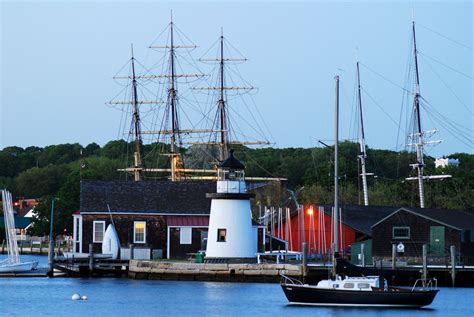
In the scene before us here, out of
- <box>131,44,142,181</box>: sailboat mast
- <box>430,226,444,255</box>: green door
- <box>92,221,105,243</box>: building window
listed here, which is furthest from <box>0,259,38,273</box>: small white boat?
<box>131,44,142,181</box>: sailboat mast

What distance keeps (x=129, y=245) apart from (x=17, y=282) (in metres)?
6.94

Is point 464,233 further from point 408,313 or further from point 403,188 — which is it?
point 403,188

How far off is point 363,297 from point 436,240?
20.0 meters

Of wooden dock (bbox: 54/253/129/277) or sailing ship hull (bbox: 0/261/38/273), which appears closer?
wooden dock (bbox: 54/253/129/277)

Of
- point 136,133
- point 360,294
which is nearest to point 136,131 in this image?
point 136,133

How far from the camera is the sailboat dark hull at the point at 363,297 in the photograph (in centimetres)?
5388

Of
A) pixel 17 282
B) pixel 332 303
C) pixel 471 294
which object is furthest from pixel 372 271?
pixel 17 282

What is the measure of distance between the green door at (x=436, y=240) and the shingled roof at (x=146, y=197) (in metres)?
13.5

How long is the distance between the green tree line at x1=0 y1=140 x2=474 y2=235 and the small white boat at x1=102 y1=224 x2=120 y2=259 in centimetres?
1456

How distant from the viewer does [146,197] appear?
250ft

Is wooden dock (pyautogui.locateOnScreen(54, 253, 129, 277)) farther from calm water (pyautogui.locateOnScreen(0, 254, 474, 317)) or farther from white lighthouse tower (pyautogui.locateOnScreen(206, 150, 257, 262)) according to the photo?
white lighthouse tower (pyautogui.locateOnScreen(206, 150, 257, 262))

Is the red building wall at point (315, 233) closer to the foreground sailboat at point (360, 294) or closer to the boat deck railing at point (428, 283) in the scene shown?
the boat deck railing at point (428, 283)

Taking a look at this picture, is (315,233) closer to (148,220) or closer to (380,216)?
(380,216)

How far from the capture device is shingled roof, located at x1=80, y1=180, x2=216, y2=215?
75.4m
